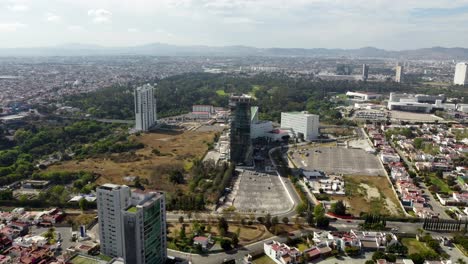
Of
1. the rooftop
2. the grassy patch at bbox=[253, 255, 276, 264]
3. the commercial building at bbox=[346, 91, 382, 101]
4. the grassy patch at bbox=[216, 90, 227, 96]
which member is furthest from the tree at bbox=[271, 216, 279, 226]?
the commercial building at bbox=[346, 91, 382, 101]

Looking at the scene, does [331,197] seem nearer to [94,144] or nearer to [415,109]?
[94,144]

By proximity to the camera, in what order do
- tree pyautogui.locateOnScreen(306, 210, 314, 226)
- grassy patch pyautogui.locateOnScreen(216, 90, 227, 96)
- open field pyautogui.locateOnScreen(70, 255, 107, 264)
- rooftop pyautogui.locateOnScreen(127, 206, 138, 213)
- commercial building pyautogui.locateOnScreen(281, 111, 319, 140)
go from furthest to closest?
grassy patch pyautogui.locateOnScreen(216, 90, 227, 96) < commercial building pyautogui.locateOnScreen(281, 111, 319, 140) < tree pyautogui.locateOnScreen(306, 210, 314, 226) < open field pyautogui.locateOnScreen(70, 255, 107, 264) < rooftop pyautogui.locateOnScreen(127, 206, 138, 213)

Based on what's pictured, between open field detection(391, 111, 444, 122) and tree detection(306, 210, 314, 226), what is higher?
open field detection(391, 111, 444, 122)

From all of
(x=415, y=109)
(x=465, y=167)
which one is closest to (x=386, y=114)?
(x=415, y=109)

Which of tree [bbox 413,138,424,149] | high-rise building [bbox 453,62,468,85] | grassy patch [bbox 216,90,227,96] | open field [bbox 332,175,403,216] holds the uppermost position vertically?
high-rise building [bbox 453,62,468,85]

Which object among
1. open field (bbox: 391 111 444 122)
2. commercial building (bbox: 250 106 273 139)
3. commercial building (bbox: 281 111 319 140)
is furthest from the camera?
open field (bbox: 391 111 444 122)

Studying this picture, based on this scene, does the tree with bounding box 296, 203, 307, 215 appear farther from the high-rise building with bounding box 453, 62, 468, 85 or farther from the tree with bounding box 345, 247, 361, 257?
the high-rise building with bounding box 453, 62, 468, 85

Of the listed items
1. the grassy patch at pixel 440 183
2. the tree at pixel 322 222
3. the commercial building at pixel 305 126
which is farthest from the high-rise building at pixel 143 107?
the grassy patch at pixel 440 183

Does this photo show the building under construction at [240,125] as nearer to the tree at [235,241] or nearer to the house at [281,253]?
the tree at [235,241]
